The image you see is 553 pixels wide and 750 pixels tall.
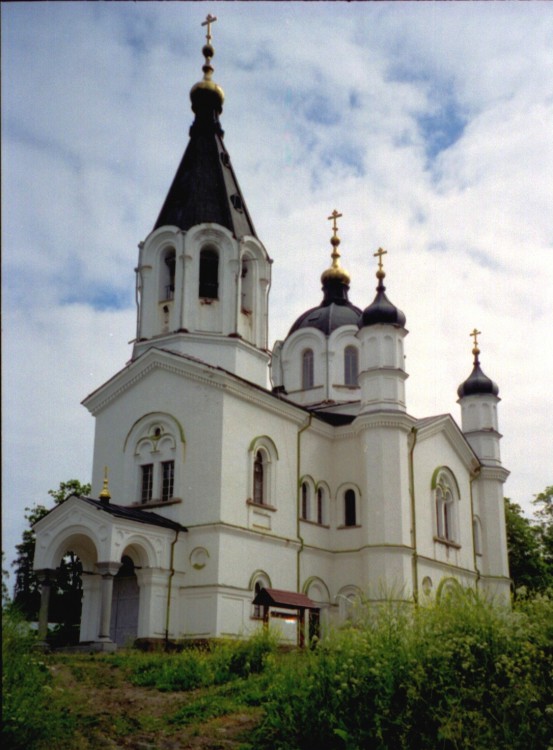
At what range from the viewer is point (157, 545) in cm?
2170

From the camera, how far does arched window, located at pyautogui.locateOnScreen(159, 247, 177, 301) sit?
26344 millimetres

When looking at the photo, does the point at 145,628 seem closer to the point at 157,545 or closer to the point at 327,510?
the point at 157,545

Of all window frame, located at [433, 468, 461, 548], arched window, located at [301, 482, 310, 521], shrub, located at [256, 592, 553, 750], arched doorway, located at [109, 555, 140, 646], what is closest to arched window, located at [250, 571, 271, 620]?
arched doorway, located at [109, 555, 140, 646]

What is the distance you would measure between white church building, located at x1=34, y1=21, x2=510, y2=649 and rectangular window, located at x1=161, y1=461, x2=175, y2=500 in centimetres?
4

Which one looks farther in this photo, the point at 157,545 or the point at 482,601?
the point at 157,545

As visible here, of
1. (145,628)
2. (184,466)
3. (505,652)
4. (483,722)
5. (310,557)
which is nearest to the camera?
(483,722)

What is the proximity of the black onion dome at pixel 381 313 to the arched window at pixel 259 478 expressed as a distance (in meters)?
6.13

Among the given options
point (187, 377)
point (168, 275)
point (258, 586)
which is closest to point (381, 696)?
point (258, 586)

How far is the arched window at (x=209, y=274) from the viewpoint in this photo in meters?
26.0

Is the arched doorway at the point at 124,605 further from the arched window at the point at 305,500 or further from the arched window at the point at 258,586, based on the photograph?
the arched window at the point at 305,500

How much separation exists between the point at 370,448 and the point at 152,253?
884cm

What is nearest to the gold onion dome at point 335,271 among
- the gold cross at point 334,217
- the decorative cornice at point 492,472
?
the gold cross at point 334,217

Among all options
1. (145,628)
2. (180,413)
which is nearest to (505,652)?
(145,628)

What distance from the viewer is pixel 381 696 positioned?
10930 millimetres
